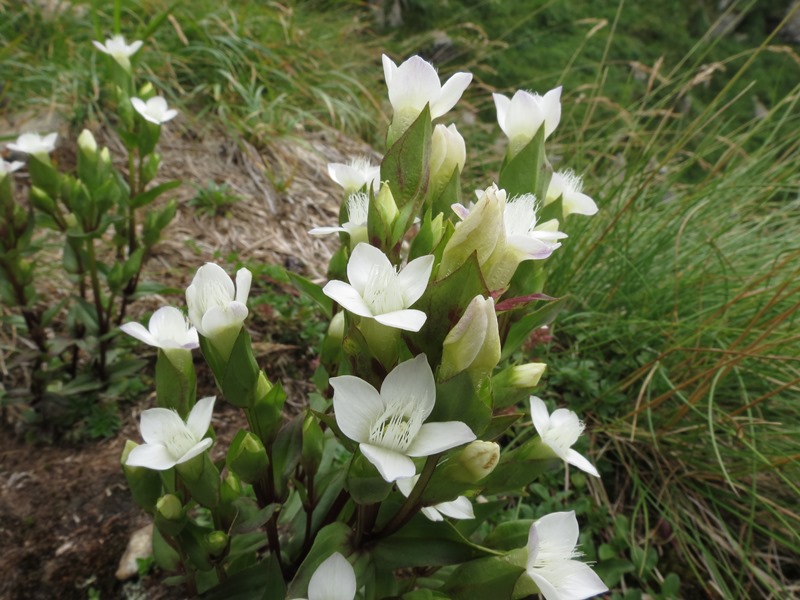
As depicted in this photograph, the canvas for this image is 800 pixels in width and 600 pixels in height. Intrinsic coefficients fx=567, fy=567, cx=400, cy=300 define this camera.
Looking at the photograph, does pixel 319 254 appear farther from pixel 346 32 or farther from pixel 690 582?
pixel 346 32

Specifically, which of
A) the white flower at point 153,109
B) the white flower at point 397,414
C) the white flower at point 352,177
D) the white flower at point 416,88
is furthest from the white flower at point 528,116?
the white flower at point 153,109

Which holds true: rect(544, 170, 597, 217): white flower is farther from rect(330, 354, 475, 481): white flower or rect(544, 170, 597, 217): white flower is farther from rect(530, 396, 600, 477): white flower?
rect(330, 354, 475, 481): white flower

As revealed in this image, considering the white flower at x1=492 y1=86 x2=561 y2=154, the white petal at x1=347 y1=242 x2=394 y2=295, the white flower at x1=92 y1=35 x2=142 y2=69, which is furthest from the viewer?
the white flower at x1=92 y1=35 x2=142 y2=69

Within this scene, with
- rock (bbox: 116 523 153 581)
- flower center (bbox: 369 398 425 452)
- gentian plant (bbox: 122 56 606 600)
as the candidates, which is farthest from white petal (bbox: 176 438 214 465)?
rock (bbox: 116 523 153 581)

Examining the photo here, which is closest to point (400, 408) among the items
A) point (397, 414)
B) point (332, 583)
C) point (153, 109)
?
point (397, 414)

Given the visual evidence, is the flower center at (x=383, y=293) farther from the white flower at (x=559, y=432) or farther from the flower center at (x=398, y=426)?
the white flower at (x=559, y=432)

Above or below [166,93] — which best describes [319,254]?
below

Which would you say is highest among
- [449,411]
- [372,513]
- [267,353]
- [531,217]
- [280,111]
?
[531,217]

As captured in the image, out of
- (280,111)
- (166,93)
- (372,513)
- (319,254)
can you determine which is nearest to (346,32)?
(280,111)
